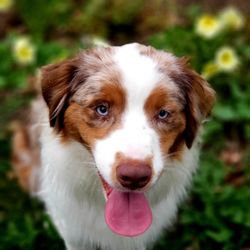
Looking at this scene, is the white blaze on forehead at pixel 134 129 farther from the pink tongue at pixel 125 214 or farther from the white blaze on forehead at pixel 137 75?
the pink tongue at pixel 125 214

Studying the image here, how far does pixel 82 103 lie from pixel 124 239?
3.97ft

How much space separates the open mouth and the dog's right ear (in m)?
0.50

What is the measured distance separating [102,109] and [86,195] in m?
0.86

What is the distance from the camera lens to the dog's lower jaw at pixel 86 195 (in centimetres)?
448

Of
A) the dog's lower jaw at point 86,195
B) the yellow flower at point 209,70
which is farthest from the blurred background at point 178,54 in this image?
the dog's lower jaw at point 86,195

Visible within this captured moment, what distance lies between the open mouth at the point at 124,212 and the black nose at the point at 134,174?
33cm

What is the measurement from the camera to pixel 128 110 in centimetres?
395

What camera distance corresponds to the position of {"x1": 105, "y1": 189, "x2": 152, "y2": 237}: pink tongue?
13.6 ft

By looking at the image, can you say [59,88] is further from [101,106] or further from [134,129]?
[134,129]

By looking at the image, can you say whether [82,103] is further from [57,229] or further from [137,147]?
[57,229]

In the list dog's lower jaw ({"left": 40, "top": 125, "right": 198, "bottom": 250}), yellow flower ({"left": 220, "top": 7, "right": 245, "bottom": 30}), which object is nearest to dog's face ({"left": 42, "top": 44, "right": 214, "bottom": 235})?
dog's lower jaw ({"left": 40, "top": 125, "right": 198, "bottom": 250})

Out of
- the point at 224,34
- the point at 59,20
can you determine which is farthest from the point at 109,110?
the point at 59,20

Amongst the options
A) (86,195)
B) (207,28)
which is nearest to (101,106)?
(86,195)

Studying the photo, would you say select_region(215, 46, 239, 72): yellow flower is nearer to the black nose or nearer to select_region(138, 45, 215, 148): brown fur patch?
select_region(138, 45, 215, 148): brown fur patch
